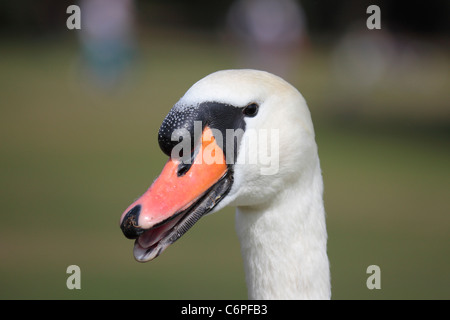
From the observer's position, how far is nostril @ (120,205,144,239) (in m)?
2.17

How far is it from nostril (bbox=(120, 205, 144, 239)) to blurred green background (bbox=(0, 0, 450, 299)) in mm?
3616

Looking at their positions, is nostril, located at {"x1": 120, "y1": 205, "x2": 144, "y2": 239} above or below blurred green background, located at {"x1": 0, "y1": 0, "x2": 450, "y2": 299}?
below

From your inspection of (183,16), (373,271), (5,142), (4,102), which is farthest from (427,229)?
(183,16)

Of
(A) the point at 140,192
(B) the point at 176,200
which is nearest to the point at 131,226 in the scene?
(B) the point at 176,200

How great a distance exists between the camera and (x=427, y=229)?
24.7ft

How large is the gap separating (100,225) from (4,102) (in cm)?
746

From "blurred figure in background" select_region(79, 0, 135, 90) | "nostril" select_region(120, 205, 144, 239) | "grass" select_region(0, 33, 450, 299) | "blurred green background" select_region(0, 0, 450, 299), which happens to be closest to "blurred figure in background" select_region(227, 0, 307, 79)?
"blurred green background" select_region(0, 0, 450, 299)

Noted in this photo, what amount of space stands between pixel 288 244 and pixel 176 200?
49 centimetres

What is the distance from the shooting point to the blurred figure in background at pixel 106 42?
49.5ft

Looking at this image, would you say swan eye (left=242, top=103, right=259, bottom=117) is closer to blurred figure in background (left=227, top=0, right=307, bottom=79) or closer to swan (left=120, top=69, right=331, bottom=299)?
swan (left=120, top=69, right=331, bottom=299)

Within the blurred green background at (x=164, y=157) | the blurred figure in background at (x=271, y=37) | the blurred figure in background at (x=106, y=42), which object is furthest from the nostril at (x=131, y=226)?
the blurred figure in background at (x=271, y=37)

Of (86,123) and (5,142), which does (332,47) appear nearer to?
(86,123)

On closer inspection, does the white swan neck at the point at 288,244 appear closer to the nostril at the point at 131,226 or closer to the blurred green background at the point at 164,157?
the nostril at the point at 131,226

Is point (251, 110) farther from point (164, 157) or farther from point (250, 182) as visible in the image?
point (164, 157)
